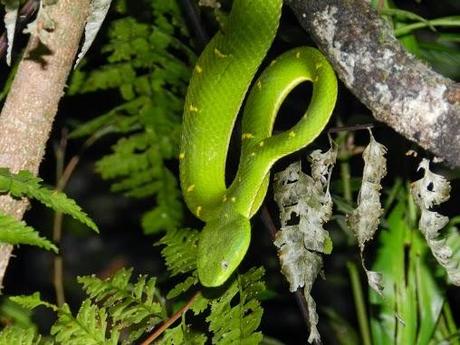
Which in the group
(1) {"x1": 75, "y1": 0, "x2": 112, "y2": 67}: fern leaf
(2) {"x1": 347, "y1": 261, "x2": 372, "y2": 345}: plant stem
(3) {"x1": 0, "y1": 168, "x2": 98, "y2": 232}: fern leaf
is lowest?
(2) {"x1": 347, "y1": 261, "x2": 372, "y2": 345}: plant stem

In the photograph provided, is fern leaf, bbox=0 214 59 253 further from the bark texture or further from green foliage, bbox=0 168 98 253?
Result: the bark texture

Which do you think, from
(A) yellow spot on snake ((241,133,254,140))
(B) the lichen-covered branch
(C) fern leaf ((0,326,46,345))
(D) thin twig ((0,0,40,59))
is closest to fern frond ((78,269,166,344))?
(C) fern leaf ((0,326,46,345))

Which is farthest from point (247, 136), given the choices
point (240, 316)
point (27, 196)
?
point (27, 196)

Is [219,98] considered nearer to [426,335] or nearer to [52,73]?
[52,73]

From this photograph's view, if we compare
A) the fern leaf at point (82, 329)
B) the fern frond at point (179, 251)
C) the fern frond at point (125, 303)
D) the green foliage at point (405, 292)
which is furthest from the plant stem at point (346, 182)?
the fern leaf at point (82, 329)

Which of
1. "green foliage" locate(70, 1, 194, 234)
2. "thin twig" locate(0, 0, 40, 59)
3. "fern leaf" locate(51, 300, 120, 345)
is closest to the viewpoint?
"thin twig" locate(0, 0, 40, 59)

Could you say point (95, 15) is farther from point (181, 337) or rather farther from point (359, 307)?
point (359, 307)

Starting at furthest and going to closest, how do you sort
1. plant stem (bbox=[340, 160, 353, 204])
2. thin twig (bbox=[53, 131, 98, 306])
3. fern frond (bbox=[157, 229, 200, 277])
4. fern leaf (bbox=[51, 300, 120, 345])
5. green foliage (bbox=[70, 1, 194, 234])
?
thin twig (bbox=[53, 131, 98, 306])
green foliage (bbox=[70, 1, 194, 234])
plant stem (bbox=[340, 160, 353, 204])
fern frond (bbox=[157, 229, 200, 277])
fern leaf (bbox=[51, 300, 120, 345])
